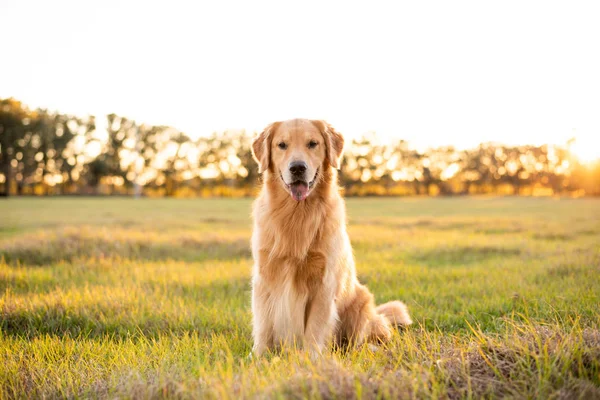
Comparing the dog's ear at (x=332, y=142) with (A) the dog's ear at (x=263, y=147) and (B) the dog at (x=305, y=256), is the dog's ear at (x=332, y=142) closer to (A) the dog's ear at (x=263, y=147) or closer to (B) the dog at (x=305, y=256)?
(B) the dog at (x=305, y=256)

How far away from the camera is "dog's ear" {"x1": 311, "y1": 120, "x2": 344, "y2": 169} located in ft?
13.2

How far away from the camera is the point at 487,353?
259cm

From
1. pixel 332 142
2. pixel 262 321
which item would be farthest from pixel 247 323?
pixel 332 142

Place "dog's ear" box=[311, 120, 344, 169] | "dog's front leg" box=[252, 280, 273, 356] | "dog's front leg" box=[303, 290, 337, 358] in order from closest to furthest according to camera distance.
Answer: "dog's front leg" box=[303, 290, 337, 358], "dog's front leg" box=[252, 280, 273, 356], "dog's ear" box=[311, 120, 344, 169]

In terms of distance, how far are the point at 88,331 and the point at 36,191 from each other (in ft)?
214

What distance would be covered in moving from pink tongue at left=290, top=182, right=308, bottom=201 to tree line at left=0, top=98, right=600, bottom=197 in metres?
52.5

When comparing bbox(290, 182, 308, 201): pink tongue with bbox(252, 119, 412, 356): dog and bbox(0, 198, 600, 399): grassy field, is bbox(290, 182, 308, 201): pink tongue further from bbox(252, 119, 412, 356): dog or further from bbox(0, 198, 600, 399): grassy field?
bbox(0, 198, 600, 399): grassy field

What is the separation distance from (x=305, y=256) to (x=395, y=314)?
1.18 metres

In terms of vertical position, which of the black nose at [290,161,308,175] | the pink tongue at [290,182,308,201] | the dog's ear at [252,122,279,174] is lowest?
the pink tongue at [290,182,308,201]

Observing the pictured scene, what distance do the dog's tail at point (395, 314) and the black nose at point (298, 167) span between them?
156 centimetres

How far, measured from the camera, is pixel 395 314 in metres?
4.12

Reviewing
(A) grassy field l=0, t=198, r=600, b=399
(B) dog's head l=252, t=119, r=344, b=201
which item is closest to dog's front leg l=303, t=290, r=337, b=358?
(A) grassy field l=0, t=198, r=600, b=399

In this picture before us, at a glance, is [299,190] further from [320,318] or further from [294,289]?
[320,318]

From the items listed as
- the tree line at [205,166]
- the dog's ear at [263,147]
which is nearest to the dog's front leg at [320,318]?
the dog's ear at [263,147]
